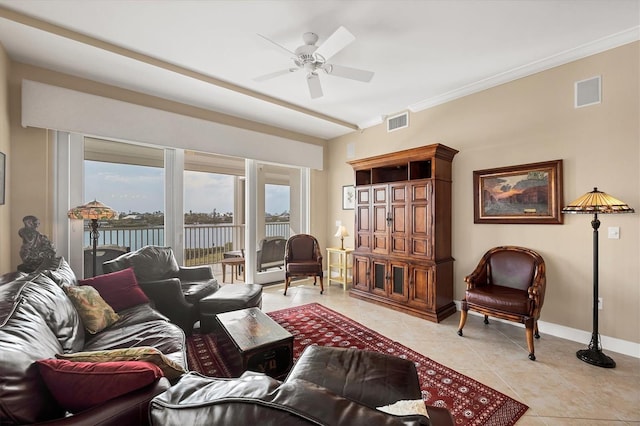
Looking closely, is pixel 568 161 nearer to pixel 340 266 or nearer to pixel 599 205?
pixel 599 205

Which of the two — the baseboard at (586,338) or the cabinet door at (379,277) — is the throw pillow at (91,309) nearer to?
the cabinet door at (379,277)

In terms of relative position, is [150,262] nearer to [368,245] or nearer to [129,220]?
[129,220]

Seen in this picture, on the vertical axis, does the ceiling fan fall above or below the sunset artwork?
above

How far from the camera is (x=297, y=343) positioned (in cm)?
287

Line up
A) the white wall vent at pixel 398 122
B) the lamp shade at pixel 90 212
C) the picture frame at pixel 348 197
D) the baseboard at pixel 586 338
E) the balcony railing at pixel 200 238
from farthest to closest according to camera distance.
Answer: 1. the picture frame at pixel 348 197
2. the white wall vent at pixel 398 122
3. the balcony railing at pixel 200 238
4. the lamp shade at pixel 90 212
5. the baseboard at pixel 586 338

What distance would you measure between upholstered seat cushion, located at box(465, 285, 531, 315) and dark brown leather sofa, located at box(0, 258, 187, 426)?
9.16 feet

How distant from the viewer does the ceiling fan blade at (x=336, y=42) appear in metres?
2.23

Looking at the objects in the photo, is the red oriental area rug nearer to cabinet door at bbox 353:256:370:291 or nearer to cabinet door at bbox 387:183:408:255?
cabinet door at bbox 353:256:370:291

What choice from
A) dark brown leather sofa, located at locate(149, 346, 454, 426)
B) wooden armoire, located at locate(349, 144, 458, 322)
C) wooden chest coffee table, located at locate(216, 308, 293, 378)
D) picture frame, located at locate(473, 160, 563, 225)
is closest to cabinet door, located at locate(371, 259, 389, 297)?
wooden armoire, located at locate(349, 144, 458, 322)

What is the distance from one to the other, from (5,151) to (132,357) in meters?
3.13

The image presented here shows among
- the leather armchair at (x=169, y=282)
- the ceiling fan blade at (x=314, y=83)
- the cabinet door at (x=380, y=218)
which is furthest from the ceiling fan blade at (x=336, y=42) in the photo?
the leather armchair at (x=169, y=282)

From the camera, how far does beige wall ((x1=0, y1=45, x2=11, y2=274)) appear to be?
2721 mm

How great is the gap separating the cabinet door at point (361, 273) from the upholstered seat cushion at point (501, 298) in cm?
158

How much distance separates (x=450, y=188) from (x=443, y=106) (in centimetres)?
120
